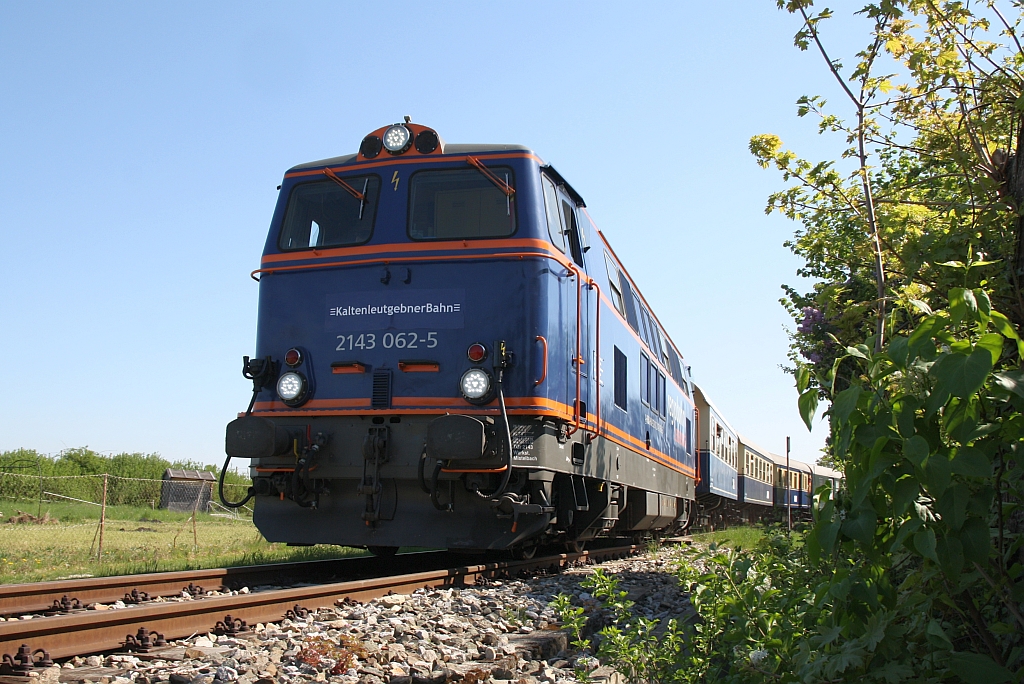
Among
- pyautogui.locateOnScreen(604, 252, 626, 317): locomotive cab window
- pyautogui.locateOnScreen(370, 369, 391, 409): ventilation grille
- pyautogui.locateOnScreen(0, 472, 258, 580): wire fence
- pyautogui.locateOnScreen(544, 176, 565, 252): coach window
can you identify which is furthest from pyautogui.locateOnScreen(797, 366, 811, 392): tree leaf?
pyautogui.locateOnScreen(0, 472, 258, 580): wire fence

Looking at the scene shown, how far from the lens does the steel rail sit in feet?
17.4

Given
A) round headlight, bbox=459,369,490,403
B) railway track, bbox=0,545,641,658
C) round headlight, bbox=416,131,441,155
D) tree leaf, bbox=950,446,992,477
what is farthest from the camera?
round headlight, bbox=416,131,441,155

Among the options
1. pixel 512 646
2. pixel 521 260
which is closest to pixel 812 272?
pixel 521 260

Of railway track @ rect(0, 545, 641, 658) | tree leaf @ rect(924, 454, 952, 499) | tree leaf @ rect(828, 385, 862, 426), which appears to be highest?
tree leaf @ rect(828, 385, 862, 426)

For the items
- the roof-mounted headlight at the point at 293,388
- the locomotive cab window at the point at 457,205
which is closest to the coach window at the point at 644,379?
the locomotive cab window at the point at 457,205

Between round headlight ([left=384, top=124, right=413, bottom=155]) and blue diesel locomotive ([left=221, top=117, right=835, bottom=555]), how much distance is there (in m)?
0.02

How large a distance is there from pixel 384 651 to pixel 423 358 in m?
3.46

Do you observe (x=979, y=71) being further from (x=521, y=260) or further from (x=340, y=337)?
(x=340, y=337)

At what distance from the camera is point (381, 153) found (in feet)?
26.0

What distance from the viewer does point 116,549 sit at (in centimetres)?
1220

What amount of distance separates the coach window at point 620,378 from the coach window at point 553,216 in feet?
6.66

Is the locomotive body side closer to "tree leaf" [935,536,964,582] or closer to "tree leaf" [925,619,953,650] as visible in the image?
"tree leaf" [925,619,953,650]

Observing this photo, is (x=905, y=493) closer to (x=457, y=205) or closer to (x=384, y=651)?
(x=384, y=651)

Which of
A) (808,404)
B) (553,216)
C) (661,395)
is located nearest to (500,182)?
(553,216)
